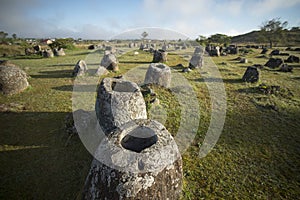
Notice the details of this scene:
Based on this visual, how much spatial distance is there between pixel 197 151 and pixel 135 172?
334 cm

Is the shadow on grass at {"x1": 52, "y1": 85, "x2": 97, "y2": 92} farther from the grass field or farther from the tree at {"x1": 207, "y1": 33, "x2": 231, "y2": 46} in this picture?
the tree at {"x1": 207, "y1": 33, "x2": 231, "y2": 46}

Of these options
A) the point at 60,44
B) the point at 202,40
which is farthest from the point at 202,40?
the point at 60,44

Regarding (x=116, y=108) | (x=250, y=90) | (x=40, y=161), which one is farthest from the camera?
(x=250, y=90)

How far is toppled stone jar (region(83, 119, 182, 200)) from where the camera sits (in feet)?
10.8

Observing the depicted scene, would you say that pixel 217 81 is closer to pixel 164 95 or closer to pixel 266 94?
pixel 266 94

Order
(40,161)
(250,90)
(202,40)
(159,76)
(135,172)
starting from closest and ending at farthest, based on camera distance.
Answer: (135,172)
(40,161)
(159,76)
(250,90)
(202,40)

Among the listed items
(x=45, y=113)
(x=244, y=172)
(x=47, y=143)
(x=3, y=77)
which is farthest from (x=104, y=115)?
(x=3, y=77)

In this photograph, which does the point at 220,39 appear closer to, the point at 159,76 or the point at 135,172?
the point at 159,76

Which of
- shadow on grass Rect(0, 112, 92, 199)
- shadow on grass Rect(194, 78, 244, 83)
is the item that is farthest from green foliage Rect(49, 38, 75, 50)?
shadow on grass Rect(0, 112, 92, 199)

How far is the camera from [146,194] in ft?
11.0

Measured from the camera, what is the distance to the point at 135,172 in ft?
10.8

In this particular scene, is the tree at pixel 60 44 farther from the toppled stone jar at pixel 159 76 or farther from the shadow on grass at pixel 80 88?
the toppled stone jar at pixel 159 76

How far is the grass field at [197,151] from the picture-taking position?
4617mm

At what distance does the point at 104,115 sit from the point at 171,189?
3.31 m
